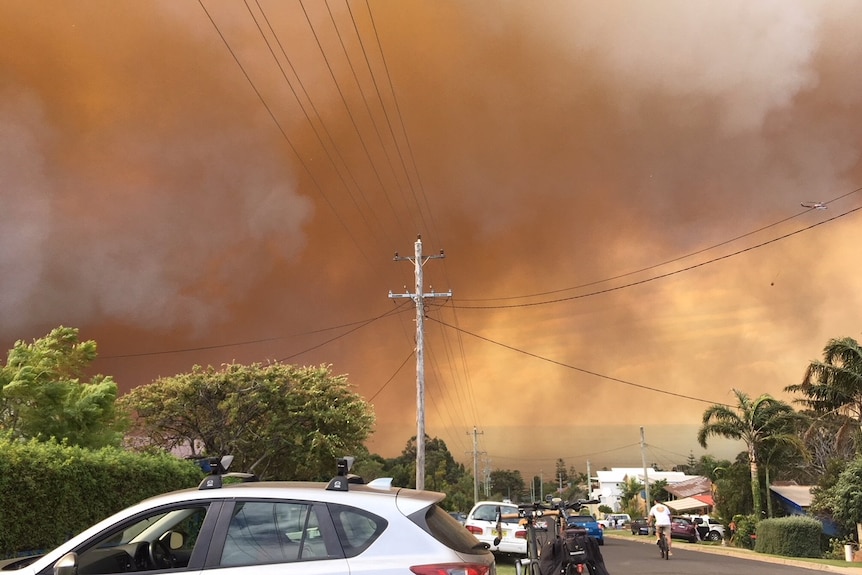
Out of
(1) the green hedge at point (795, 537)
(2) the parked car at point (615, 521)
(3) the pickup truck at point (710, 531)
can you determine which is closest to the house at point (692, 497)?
(2) the parked car at point (615, 521)

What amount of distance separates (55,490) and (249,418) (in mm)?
23710

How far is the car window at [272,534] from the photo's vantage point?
196 inches

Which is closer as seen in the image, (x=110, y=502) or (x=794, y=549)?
(x=110, y=502)

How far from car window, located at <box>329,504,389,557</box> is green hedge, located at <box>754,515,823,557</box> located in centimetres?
2471

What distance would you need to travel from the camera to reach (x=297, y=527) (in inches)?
200

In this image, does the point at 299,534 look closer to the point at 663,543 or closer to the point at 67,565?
the point at 67,565

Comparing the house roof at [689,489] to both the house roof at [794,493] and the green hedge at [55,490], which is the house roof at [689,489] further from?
the green hedge at [55,490]

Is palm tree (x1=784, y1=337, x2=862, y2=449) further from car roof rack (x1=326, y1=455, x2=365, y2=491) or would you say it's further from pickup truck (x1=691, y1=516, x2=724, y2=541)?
car roof rack (x1=326, y1=455, x2=365, y2=491)

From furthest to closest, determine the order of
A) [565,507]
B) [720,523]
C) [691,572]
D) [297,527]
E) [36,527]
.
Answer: [720,523]
[691,572]
[36,527]
[565,507]
[297,527]

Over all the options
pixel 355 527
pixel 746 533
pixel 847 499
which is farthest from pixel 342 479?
pixel 746 533

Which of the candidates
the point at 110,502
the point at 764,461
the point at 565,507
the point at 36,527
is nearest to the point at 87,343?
the point at 110,502

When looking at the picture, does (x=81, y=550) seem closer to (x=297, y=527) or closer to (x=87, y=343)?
(x=297, y=527)

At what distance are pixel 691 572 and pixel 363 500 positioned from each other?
13982mm

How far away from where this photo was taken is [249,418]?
1414 inches
